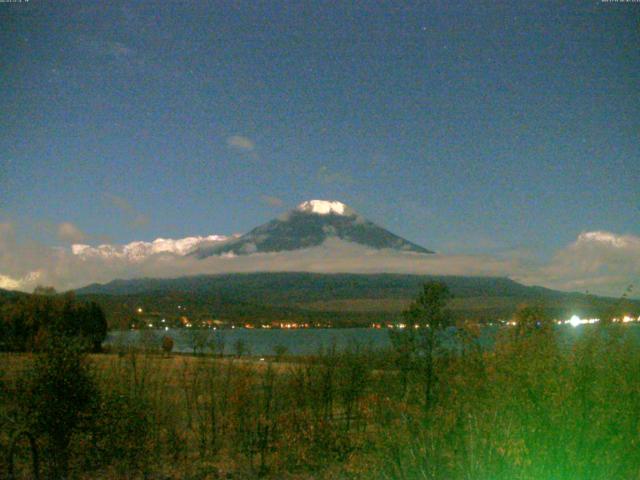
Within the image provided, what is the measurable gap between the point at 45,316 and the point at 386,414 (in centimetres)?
2840

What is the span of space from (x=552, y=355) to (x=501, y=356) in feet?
1.74

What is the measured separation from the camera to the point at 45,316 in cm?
3228

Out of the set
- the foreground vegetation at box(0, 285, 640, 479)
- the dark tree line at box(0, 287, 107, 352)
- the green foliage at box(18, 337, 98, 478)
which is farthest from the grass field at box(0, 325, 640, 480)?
the dark tree line at box(0, 287, 107, 352)

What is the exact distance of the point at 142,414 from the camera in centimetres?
975

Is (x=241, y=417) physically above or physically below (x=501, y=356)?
below

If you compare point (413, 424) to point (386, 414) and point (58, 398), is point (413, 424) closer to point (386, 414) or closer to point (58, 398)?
point (386, 414)

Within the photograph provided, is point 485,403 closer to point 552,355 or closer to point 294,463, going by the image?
point 552,355

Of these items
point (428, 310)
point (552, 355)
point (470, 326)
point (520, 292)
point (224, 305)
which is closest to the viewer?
point (552, 355)

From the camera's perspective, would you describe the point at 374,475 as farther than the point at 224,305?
No

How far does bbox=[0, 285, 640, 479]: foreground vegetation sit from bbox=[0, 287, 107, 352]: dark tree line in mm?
5613

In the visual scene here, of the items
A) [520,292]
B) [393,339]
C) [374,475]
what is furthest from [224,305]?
[374,475]

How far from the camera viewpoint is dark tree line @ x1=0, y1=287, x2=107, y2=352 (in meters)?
21.4

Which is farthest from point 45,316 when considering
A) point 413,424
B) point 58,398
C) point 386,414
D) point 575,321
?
point 575,321

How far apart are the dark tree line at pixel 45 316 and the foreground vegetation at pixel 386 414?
18.4ft
